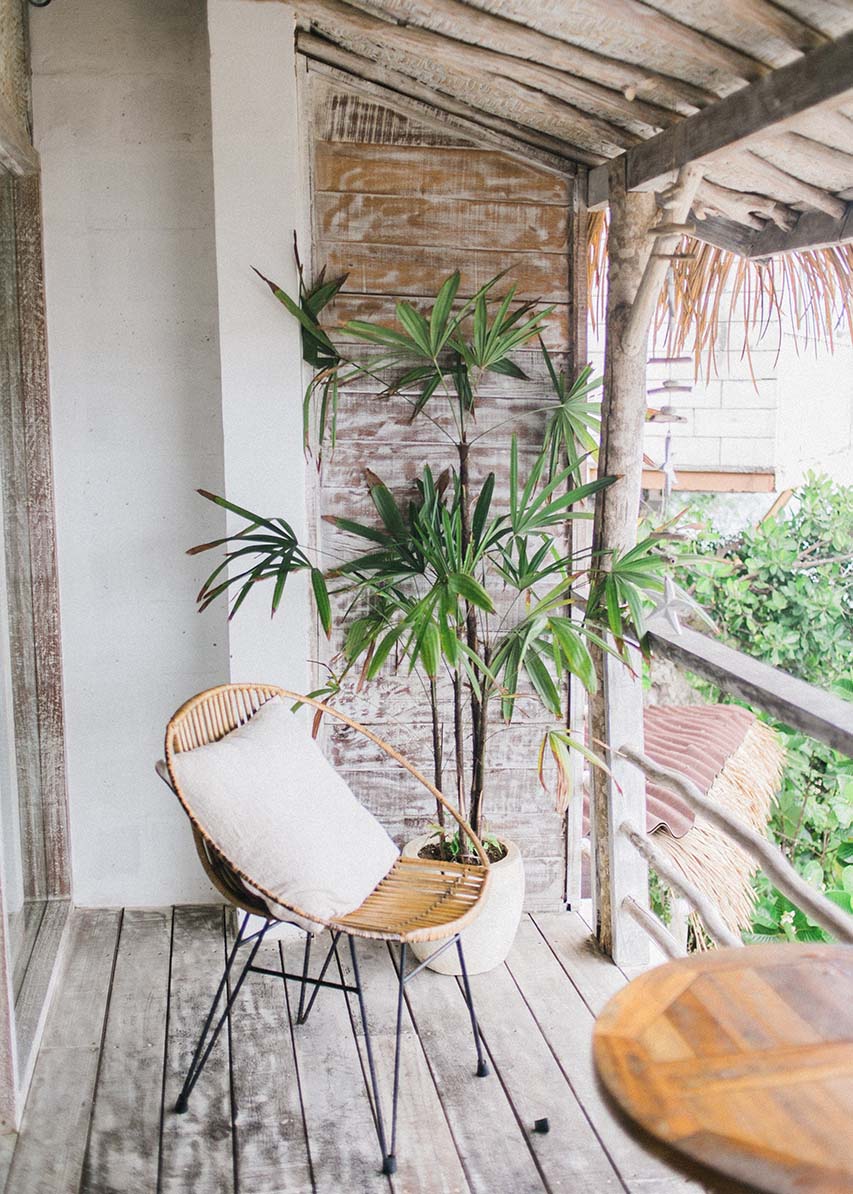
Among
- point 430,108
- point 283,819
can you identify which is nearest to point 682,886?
point 283,819

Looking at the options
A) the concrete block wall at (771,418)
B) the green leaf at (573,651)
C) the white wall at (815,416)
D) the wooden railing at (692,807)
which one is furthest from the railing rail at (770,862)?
the white wall at (815,416)

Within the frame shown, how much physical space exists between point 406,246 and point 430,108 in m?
0.35

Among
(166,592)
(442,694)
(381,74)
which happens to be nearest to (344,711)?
(442,694)

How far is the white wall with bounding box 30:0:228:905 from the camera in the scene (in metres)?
2.96

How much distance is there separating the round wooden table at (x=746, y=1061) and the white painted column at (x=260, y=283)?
1706 millimetres

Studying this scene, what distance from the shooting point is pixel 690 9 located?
1821 mm

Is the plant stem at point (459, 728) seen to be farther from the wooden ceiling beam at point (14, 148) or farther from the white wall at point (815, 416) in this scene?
the white wall at point (815, 416)

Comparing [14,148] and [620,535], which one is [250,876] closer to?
[620,535]

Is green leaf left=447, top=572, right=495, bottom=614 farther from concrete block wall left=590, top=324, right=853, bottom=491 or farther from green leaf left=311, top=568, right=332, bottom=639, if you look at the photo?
concrete block wall left=590, top=324, right=853, bottom=491

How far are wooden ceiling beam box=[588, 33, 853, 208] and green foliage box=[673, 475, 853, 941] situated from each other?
238cm

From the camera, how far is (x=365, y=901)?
2332 mm

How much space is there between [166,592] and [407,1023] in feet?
4.48

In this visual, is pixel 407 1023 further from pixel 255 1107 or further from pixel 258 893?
pixel 258 893

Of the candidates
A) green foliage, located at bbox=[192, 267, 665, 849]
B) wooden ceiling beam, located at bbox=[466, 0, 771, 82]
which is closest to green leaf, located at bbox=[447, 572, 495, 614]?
green foliage, located at bbox=[192, 267, 665, 849]
